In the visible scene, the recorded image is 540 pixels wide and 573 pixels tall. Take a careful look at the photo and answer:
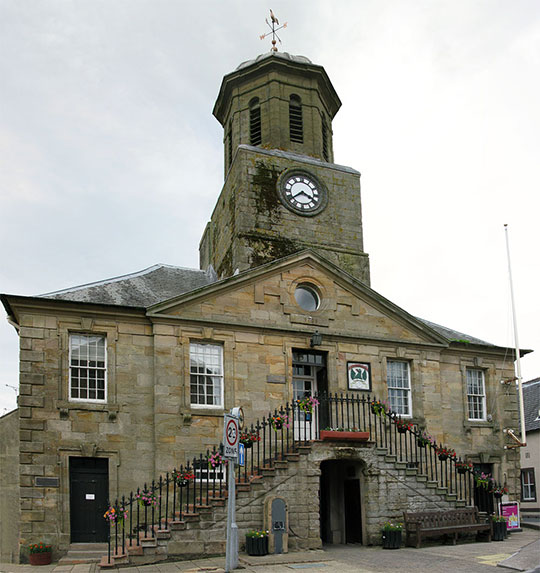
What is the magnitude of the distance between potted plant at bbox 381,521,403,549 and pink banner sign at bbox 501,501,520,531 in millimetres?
5661

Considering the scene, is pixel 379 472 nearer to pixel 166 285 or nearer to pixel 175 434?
pixel 175 434

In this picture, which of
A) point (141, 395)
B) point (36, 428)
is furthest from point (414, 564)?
point (36, 428)

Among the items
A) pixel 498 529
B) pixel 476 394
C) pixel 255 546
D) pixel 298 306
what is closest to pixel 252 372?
pixel 298 306

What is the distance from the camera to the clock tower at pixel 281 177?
23938 mm

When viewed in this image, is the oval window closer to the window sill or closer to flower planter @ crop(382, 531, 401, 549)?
the window sill

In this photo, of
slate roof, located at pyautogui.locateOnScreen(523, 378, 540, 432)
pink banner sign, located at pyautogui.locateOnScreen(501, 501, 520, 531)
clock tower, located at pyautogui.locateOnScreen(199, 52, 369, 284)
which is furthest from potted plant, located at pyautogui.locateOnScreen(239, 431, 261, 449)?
slate roof, located at pyautogui.locateOnScreen(523, 378, 540, 432)

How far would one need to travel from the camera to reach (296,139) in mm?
26125

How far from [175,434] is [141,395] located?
4.52ft

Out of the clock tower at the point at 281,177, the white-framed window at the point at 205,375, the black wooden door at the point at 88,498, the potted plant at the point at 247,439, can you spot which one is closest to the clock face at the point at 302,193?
the clock tower at the point at 281,177

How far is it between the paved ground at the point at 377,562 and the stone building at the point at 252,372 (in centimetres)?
86

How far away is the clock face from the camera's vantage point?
24.7 metres

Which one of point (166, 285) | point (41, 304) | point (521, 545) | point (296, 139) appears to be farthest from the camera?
point (296, 139)

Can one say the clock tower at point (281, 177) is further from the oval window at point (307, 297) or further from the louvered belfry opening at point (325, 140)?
the oval window at point (307, 297)

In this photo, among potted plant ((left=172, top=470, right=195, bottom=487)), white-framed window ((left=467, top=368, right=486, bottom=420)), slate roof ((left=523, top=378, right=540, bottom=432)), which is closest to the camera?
potted plant ((left=172, top=470, right=195, bottom=487))
